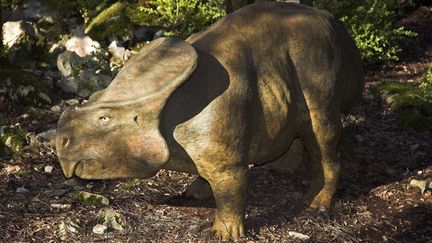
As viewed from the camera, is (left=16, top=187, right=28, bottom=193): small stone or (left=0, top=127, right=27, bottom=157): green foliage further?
(left=0, top=127, right=27, bottom=157): green foliage

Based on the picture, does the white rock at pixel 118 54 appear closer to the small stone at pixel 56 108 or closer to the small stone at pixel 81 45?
the small stone at pixel 81 45

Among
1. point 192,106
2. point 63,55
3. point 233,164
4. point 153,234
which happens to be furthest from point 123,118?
point 63,55

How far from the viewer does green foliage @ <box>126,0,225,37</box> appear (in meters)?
11.4

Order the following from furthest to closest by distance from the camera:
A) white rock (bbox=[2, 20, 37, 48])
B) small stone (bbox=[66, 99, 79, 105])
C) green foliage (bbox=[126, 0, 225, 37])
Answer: green foliage (bbox=[126, 0, 225, 37]) < white rock (bbox=[2, 20, 37, 48]) < small stone (bbox=[66, 99, 79, 105])

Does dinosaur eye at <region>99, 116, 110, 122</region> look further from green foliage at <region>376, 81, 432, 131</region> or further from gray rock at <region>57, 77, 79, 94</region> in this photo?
green foliage at <region>376, 81, 432, 131</region>

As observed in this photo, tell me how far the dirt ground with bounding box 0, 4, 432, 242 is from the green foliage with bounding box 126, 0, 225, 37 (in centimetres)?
404

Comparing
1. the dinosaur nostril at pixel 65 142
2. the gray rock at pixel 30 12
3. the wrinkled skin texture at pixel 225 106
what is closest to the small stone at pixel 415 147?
the wrinkled skin texture at pixel 225 106

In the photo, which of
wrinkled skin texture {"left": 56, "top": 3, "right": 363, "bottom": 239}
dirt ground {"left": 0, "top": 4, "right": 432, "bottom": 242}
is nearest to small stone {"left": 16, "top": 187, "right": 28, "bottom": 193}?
dirt ground {"left": 0, "top": 4, "right": 432, "bottom": 242}

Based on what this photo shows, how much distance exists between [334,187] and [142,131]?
2213mm

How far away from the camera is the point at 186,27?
11688mm

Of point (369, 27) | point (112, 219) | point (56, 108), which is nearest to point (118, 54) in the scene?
point (56, 108)

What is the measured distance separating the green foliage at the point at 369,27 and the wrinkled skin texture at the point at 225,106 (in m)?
4.64

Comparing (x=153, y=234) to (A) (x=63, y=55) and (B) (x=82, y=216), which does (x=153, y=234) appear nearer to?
(B) (x=82, y=216)

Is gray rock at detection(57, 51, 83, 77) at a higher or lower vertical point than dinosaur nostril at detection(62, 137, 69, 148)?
lower
